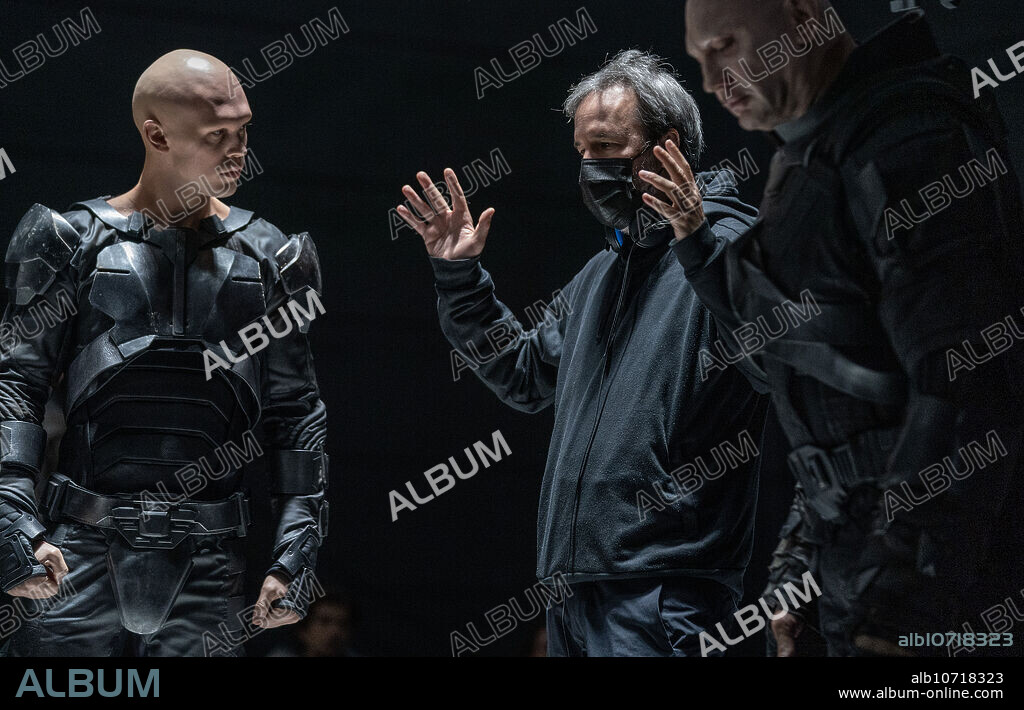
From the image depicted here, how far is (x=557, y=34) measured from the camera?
4.24 metres

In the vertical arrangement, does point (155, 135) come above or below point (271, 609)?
above

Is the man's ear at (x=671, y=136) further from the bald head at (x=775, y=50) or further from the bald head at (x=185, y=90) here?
the bald head at (x=185, y=90)

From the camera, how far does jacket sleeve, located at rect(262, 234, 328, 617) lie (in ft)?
10.0

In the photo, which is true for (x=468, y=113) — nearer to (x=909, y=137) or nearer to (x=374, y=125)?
(x=374, y=125)

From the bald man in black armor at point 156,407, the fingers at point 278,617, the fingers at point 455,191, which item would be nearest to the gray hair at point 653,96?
the fingers at point 455,191

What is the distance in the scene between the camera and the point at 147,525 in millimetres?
2879

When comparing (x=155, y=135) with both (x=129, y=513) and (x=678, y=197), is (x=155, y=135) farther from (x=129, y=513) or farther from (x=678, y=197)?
(x=678, y=197)

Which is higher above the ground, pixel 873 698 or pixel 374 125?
pixel 374 125

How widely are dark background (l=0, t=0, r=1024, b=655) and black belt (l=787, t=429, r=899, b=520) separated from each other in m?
2.07

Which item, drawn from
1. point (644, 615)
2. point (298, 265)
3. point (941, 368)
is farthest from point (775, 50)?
point (298, 265)

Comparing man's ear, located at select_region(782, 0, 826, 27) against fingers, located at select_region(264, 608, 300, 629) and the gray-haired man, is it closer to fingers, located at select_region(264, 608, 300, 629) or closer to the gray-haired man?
the gray-haired man

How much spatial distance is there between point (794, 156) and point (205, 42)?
2.13m

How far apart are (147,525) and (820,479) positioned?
4.84 ft

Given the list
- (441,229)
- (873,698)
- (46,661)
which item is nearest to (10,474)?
(46,661)
